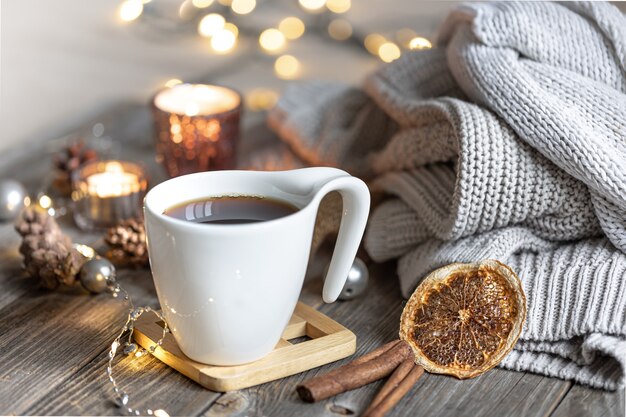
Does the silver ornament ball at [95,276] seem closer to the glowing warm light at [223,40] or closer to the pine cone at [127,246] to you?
the pine cone at [127,246]

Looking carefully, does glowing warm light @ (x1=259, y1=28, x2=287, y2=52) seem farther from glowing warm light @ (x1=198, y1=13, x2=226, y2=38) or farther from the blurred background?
glowing warm light @ (x1=198, y1=13, x2=226, y2=38)

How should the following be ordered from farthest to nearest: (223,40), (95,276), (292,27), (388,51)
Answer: (292,27) < (388,51) < (223,40) < (95,276)

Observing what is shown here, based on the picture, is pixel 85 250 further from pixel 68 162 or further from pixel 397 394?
pixel 397 394

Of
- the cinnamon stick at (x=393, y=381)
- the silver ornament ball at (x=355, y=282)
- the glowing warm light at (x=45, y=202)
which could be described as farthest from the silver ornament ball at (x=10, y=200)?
the cinnamon stick at (x=393, y=381)

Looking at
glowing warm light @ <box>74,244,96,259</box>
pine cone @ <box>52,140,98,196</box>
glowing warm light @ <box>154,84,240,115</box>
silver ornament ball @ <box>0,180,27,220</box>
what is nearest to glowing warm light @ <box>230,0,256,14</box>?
glowing warm light @ <box>154,84,240,115</box>

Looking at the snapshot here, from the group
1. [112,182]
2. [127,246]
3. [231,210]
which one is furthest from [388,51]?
[231,210]

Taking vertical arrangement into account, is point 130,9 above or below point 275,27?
above
